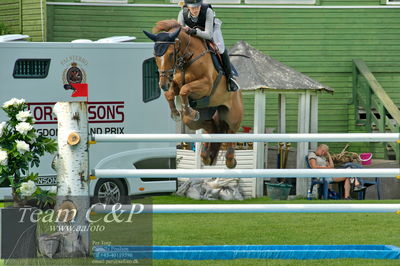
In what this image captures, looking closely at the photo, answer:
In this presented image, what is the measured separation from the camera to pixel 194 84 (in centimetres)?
688

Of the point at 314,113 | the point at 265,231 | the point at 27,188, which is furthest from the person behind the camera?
the point at 314,113

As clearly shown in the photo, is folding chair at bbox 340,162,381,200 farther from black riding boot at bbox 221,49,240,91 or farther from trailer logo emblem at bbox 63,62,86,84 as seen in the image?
black riding boot at bbox 221,49,240,91

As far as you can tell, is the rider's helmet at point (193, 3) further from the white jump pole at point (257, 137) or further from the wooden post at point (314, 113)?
the wooden post at point (314, 113)

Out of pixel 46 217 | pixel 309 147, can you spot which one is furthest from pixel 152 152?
pixel 46 217

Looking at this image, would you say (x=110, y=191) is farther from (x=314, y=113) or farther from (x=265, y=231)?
(x=314, y=113)

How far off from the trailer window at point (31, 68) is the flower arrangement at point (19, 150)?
201 inches

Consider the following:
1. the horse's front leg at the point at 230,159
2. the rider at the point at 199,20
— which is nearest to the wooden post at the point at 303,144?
the horse's front leg at the point at 230,159

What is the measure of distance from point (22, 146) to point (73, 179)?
0.56m

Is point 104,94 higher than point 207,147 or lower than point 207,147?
higher

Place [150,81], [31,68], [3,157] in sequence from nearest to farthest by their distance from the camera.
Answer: [3,157] < [31,68] < [150,81]

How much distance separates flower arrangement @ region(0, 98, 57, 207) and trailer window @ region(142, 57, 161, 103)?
18.5 ft

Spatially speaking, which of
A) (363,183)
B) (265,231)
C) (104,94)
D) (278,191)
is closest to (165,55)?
(265,231)

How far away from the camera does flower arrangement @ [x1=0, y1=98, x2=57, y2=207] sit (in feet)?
20.1

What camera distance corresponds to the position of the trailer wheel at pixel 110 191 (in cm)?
1166
